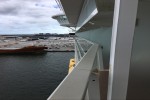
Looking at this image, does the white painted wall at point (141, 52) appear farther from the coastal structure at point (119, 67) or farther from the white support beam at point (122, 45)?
the white support beam at point (122, 45)

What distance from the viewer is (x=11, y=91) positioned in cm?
1299

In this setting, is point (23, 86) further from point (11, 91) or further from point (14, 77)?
point (14, 77)

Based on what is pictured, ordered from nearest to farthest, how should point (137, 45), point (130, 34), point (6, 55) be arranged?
point (130, 34) → point (137, 45) → point (6, 55)

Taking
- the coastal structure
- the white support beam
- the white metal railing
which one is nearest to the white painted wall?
the coastal structure

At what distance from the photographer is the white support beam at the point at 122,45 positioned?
3.82 ft

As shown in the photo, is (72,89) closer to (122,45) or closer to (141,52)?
(122,45)

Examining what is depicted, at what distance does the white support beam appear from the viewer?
116 cm

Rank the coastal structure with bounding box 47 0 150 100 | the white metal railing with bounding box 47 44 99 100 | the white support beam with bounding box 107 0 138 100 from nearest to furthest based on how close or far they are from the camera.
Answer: the white metal railing with bounding box 47 44 99 100
the coastal structure with bounding box 47 0 150 100
the white support beam with bounding box 107 0 138 100

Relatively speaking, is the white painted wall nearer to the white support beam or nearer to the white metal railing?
the white support beam

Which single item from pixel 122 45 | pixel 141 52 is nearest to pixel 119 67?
pixel 122 45

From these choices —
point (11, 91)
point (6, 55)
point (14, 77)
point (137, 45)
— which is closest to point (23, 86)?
point (11, 91)

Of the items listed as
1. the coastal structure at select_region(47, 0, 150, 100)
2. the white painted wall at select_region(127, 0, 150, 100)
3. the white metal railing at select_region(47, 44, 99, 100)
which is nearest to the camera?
the white metal railing at select_region(47, 44, 99, 100)

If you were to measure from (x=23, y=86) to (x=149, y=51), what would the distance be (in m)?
13.4

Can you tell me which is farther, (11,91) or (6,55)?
(6,55)
